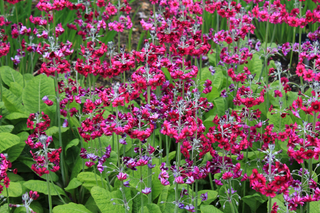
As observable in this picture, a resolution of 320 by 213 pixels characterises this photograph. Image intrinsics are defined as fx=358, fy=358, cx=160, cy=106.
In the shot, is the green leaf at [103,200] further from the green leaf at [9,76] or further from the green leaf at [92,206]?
the green leaf at [9,76]

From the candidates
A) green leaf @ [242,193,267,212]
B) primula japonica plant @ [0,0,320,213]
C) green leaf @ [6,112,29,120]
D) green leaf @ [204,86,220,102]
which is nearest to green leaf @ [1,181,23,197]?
primula japonica plant @ [0,0,320,213]

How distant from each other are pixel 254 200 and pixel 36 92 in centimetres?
261

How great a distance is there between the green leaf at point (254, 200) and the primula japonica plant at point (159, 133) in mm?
12

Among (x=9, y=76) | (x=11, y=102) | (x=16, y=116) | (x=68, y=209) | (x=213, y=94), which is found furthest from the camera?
(x=9, y=76)

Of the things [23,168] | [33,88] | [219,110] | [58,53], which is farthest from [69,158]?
[219,110]

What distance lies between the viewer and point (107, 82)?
589cm

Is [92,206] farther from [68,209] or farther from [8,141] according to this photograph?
[8,141]

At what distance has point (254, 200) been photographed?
307cm

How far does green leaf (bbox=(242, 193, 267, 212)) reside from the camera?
3035 mm

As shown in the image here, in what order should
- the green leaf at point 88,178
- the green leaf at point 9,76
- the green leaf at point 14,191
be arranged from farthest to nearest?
the green leaf at point 9,76
the green leaf at point 88,178
the green leaf at point 14,191

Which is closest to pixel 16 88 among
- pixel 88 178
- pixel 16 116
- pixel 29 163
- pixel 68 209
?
pixel 16 116

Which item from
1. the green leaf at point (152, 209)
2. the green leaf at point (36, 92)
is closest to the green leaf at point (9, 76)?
the green leaf at point (36, 92)

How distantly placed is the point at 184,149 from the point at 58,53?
1.33 meters

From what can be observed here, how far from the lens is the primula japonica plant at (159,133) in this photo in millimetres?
2232
